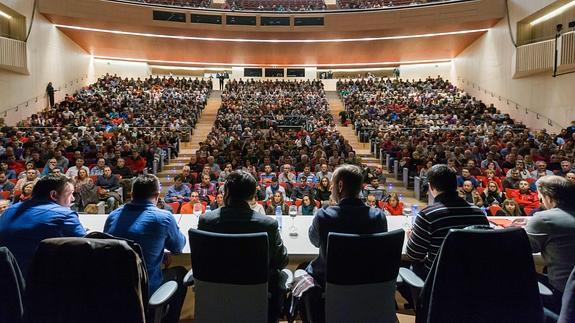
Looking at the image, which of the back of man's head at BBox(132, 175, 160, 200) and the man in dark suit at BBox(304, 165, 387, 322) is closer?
the man in dark suit at BBox(304, 165, 387, 322)

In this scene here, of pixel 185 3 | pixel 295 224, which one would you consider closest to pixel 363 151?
pixel 295 224

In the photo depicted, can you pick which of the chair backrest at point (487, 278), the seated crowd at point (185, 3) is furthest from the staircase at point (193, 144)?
the chair backrest at point (487, 278)

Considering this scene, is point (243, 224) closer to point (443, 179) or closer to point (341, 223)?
point (341, 223)

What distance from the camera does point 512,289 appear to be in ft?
5.17

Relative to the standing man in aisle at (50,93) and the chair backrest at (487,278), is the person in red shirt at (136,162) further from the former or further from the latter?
the standing man in aisle at (50,93)

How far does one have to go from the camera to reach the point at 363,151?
11094mm

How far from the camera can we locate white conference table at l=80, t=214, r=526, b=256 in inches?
95.3

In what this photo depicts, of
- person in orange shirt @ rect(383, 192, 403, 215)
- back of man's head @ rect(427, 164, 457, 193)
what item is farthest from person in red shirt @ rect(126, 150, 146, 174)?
back of man's head @ rect(427, 164, 457, 193)

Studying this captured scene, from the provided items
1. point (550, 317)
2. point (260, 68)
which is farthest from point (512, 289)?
point (260, 68)

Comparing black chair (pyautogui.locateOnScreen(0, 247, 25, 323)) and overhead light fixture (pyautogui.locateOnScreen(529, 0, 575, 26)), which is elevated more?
overhead light fixture (pyautogui.locateOnScreen(529, 0, 575, 26))

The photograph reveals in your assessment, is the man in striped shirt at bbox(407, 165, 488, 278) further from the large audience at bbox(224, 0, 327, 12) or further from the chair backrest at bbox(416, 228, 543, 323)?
the large audience at bbox(224, 0, 327, 12)

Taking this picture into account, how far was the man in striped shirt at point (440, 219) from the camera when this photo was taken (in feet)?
6.76

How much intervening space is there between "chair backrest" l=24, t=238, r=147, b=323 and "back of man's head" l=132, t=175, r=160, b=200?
72 centimetres

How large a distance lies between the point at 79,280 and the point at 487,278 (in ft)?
5.40
